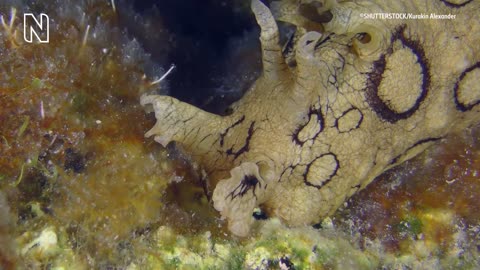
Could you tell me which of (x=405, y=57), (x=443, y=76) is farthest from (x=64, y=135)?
(x=443, y=76)

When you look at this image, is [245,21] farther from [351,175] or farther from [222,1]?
[351,175]

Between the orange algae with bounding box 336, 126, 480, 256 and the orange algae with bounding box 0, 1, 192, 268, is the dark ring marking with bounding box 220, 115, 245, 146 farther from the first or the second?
the orange algae with bounding box 336, 126, 480, 256

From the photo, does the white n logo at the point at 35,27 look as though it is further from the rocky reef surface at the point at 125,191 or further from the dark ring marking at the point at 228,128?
the dark ring marking at the point at 228,128

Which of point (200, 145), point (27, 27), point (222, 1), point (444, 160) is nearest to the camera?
point (27, 27)

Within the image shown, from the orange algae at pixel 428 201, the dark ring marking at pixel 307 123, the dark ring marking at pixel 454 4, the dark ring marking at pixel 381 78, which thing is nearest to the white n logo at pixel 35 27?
the dark ring marking at pixel 307 123

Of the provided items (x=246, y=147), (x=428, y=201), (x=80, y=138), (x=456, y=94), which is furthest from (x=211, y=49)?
(x=428, y=201)

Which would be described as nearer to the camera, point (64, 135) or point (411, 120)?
point (64, 135)
